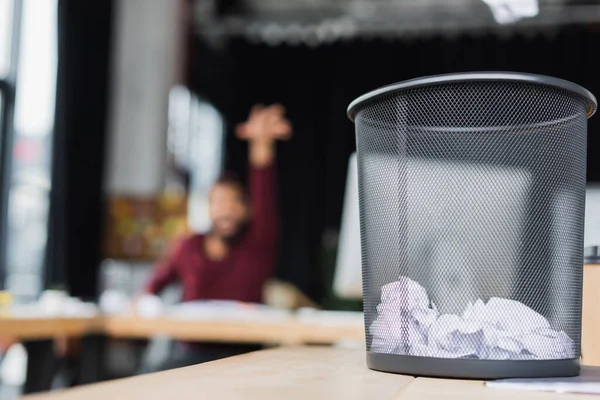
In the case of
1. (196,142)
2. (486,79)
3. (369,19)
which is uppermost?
(369,19)

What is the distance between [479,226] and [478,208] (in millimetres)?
14

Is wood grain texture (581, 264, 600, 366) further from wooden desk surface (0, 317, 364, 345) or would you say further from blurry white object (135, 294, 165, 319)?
blurry white object (135, 294, 165, 319)

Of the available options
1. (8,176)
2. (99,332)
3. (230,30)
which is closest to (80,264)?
(8,176)

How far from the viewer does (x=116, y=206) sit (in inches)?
132

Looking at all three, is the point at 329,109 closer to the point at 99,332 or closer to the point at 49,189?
the point at 49,189

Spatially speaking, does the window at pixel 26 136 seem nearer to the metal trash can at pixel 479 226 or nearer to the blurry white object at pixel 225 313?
the blurry white object at pixel 225 313

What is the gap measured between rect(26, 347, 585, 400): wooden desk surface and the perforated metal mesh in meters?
Result: 0.05

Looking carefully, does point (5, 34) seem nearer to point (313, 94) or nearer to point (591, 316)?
point (591, 316)

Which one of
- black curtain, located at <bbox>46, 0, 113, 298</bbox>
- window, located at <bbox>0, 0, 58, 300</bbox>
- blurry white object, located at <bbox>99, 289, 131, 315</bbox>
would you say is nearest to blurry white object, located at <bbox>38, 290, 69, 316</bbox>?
blurry white object, located at <bbox>99, 289, 131, 315</bbox>

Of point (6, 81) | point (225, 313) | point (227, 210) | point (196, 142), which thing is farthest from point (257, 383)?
point (196, 142)

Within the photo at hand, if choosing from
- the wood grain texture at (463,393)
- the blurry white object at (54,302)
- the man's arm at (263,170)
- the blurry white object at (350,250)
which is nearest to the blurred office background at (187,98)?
the wood grain texture at (463,393)

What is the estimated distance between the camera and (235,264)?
2.46 meters

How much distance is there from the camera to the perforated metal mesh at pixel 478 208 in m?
0.52

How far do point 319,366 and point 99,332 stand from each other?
1.36 m
